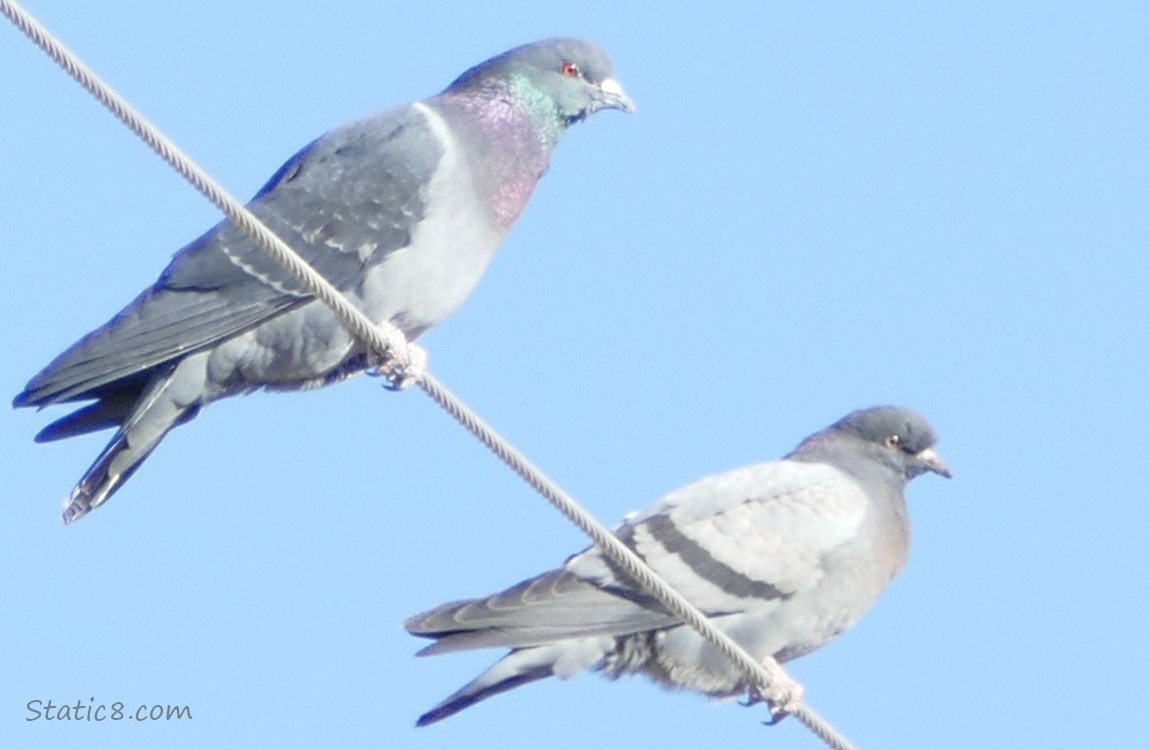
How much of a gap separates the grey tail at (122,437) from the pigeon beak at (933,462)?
3170 millimetres

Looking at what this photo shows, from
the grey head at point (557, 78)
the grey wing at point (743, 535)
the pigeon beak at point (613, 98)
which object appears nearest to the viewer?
the grey wing at point (743, 535)

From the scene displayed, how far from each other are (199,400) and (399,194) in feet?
3.68

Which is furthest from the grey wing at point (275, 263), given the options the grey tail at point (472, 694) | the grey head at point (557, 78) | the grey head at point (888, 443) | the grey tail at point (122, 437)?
the grey head at point (888, 443)

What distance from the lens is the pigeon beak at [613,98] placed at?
903 cm

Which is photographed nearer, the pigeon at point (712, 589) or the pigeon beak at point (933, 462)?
the pigeon at point (712, 589)

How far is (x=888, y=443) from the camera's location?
30.1ft

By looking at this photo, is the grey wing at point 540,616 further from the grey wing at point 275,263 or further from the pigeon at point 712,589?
the grey wing at point 275,263

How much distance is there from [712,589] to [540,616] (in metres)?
0.78

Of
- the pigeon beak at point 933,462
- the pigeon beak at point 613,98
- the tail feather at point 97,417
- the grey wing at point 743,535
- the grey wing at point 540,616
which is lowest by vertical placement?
the grey wing at point 540,616

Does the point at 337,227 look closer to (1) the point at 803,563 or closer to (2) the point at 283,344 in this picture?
(2) the point at 283,344

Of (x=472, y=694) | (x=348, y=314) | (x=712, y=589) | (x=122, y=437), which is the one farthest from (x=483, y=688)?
(x=348, y=314)

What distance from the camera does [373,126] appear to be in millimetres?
8453

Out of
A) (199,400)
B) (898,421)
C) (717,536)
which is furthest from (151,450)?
(898,421)

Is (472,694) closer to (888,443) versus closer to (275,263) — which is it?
(275,263)
